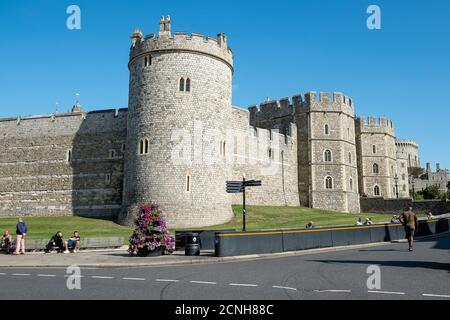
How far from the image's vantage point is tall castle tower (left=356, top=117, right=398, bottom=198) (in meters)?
49.7

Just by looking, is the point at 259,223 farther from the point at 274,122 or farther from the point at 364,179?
the point at 364,179

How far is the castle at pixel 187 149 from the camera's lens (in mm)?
28438

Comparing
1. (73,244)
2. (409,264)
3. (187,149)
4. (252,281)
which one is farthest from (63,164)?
(409,264)

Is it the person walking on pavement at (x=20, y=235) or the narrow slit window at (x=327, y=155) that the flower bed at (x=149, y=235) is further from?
the narrow slit window at (x=327, y=155)

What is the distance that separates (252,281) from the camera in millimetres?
9742

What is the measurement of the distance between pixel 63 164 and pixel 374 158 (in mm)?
34214

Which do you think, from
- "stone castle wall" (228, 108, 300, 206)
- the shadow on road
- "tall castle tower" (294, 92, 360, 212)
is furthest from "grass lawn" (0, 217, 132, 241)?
"tall castle tower" (294, 92, 360, 212)

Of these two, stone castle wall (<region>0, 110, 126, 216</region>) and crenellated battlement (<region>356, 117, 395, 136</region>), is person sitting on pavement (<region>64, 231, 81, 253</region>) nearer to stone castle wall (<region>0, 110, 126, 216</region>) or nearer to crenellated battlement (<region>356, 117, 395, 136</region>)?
stone castle wall (<region>0, 110, 126, 216</region>)

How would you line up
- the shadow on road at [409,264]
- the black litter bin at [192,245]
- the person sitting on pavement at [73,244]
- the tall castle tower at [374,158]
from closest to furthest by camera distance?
1. the shadow on road at [409,264]
2. the black litter bin at [192,245]
3. the person sitting on pavement at [73,244]
4. the tall castle tower at [374,158]

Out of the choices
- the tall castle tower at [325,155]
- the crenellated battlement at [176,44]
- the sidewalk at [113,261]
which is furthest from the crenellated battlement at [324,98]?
the sidewalk at [113,261]

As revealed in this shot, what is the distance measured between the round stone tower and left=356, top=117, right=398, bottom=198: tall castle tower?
991 inches

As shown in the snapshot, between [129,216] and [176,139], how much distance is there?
6.17m

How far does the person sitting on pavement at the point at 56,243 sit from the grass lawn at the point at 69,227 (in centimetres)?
591

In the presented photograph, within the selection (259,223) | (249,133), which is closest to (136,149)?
(259,223)
